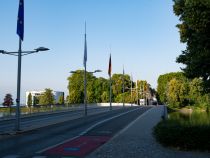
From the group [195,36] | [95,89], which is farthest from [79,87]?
[195,36]

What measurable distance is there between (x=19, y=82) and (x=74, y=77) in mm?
135139

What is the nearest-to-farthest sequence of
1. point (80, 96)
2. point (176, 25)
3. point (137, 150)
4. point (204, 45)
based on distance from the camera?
1. point (137, 150)
2. point (204, 45)
3. point (176, 25)
4. point (80, 96)

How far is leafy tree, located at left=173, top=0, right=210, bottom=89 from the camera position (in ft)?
52.6

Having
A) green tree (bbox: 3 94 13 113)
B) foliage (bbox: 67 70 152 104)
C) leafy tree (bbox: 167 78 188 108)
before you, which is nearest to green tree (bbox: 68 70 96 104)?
foliage (bbox: 67 70 152 104)

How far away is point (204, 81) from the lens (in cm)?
1873

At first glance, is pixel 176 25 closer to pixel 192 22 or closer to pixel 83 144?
pixel 192 22

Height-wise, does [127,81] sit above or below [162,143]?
above

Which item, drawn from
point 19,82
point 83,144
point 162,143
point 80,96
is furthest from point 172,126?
point 80,96

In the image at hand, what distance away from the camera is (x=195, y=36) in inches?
677

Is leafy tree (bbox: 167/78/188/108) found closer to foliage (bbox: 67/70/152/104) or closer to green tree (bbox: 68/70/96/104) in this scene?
foliage (bbox: 67/70/152/104)

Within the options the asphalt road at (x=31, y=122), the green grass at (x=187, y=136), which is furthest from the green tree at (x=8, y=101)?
the green grass at (x=187, y=136)

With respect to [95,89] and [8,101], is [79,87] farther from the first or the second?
[8,101]

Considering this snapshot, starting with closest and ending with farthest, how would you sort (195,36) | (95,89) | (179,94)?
1. (195,36)
2. (179,94)
3. (95,89)

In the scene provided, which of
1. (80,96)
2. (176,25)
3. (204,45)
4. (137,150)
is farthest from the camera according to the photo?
(80,96)
